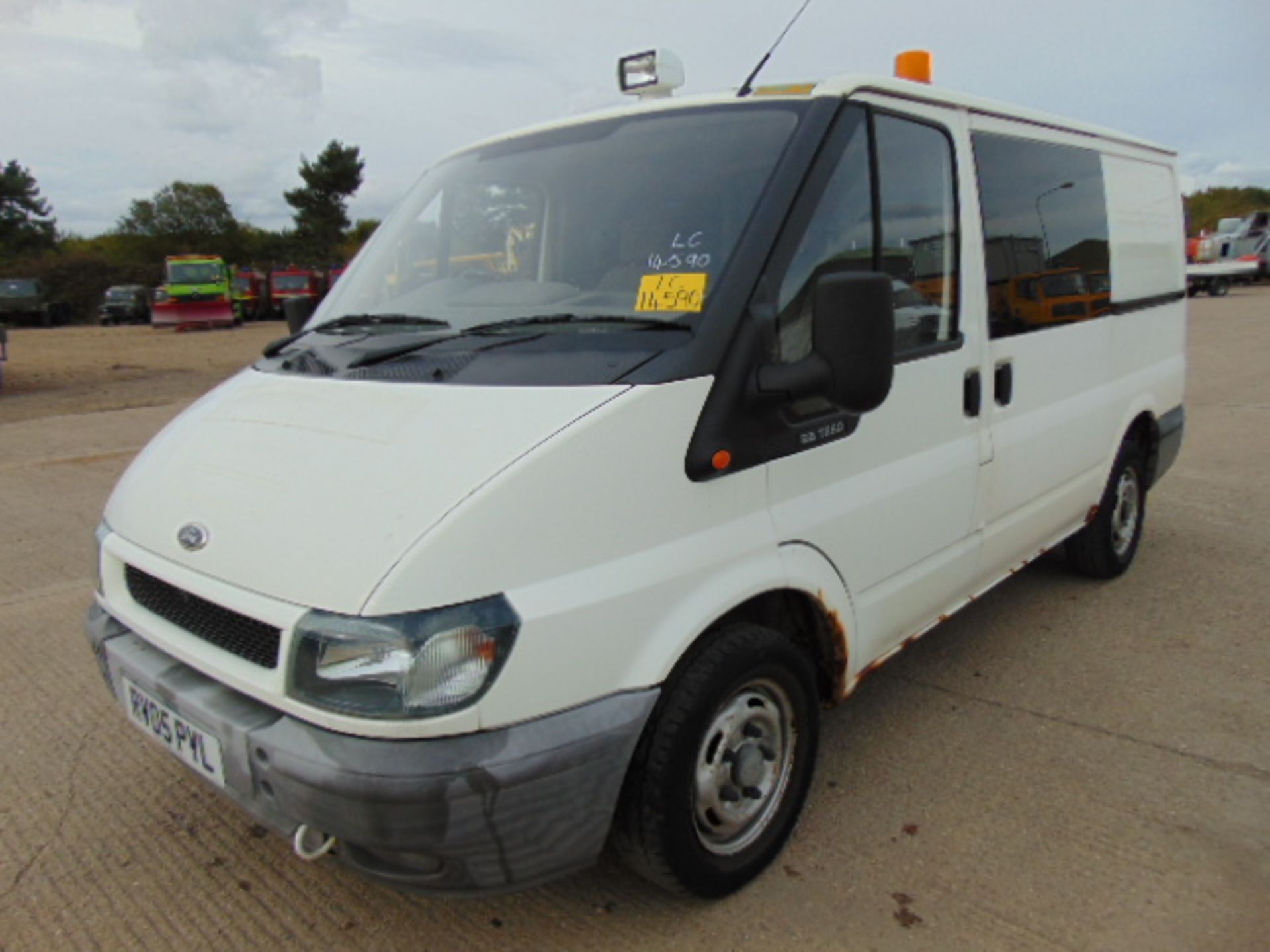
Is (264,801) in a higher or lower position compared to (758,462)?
lower

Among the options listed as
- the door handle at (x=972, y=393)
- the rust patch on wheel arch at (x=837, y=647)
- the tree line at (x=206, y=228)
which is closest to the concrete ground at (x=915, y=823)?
the rust patch on wheel arch at (x=837, y=647)

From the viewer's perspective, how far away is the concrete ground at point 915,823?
7.80 ft

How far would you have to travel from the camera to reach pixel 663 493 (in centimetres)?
215

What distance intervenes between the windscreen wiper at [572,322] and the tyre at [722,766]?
776 mm

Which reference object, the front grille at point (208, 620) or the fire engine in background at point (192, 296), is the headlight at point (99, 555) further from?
the fire engine in background at point (192, 296)

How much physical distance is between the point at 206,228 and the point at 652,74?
215 ft

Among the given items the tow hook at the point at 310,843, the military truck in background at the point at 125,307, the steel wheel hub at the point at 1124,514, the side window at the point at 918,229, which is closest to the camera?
the tow hook at the point at 310,843

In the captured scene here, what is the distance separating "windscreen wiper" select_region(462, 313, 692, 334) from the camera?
233 centimetres

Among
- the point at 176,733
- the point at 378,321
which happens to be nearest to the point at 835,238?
the point at 378,321

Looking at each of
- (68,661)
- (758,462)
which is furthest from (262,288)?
(758,462)

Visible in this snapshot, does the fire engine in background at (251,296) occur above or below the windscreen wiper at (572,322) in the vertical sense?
above

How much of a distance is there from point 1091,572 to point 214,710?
4.15m

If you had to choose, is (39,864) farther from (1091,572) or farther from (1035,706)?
(1091,572)

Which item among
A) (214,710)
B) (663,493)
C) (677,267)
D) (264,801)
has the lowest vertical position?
(264,801)
